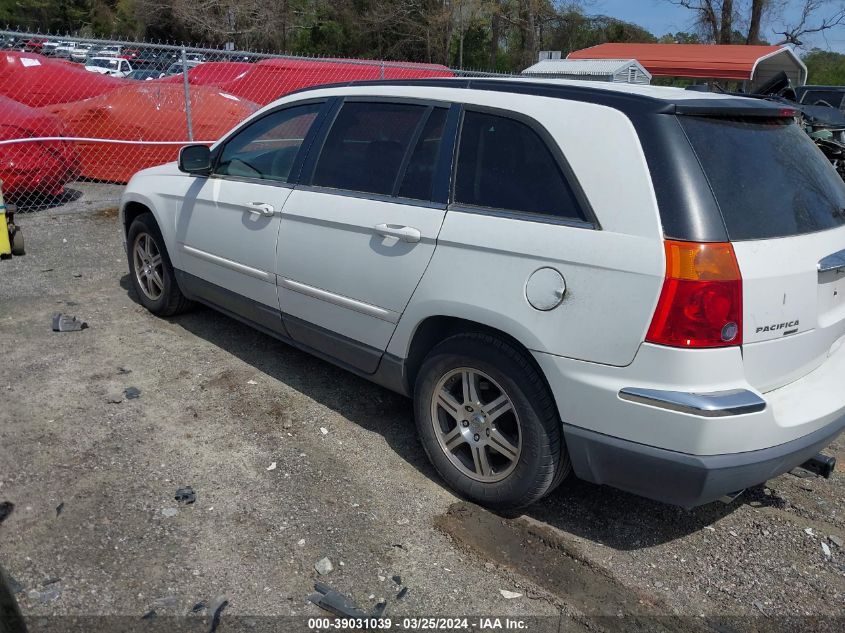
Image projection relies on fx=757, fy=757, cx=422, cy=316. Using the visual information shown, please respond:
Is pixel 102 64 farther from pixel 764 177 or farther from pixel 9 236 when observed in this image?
pixel 764 177

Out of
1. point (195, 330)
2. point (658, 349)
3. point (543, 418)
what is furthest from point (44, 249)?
point (658, 349)

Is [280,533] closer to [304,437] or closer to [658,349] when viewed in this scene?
[304,437]

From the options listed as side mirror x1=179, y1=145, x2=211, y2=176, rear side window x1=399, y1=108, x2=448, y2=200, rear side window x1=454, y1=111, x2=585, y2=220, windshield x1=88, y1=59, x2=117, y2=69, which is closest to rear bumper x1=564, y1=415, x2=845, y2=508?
rear side window x1=454, y1=111, x2=585, y2=220

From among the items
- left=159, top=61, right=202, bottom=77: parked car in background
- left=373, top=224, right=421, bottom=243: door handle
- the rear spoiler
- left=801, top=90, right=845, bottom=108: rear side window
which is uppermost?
left=159, top=61, right=202, bottom=77: parked car in background

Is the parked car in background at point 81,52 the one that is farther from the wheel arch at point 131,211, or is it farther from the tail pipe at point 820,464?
the tail pipe at point 820,464

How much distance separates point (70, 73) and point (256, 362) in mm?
9654

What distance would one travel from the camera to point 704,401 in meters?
2.70

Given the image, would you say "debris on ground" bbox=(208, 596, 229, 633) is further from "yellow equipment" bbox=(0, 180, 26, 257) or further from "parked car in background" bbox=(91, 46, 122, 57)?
"parked car in background" bbox=(91, 46, 122, 57)

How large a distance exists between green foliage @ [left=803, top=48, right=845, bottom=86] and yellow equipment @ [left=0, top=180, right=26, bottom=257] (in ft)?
125

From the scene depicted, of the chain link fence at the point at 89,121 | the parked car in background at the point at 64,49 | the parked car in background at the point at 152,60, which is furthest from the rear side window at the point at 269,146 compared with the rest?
the parked car in background at the point at 64,49

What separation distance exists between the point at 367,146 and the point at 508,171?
1016 mm

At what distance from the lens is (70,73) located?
12.4 metres

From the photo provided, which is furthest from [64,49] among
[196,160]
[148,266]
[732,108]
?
[732,108]

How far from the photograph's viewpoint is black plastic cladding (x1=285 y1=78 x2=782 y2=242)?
2729 millimetres
